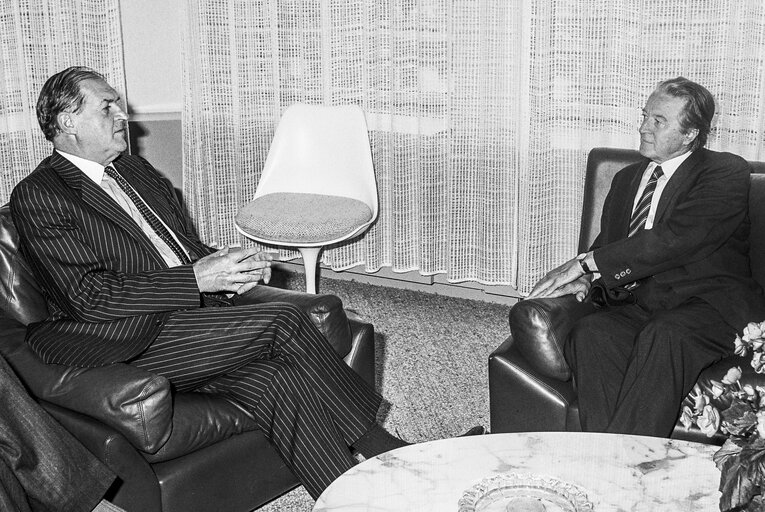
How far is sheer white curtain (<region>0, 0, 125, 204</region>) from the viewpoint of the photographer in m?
4.12

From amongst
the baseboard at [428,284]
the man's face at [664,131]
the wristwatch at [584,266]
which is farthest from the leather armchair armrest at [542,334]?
the baseboard at [428,284]

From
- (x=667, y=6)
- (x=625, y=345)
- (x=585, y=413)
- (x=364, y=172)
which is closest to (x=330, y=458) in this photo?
(x=585, y=413)

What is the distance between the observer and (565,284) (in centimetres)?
293

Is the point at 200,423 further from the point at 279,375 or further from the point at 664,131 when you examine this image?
the point at 664,131

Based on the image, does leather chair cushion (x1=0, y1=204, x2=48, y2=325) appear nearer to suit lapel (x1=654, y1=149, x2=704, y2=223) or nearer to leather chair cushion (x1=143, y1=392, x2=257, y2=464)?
leather chair cushion (x1=143, y1=392, x2=257, y2=464)

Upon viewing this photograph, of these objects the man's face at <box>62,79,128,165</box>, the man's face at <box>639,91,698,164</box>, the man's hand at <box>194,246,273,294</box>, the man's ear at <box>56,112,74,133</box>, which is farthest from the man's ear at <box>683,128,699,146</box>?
the man's ear at <box>56,112,74,133</box>

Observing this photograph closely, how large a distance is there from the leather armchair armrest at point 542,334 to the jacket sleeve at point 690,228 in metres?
0.23

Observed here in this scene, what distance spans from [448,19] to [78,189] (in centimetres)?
198

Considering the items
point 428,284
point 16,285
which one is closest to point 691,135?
point 428,284

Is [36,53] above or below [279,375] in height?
above

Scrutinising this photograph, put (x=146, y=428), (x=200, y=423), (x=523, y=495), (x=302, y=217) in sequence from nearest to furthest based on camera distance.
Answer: (x=523, y=495) → (x=146, y=428) → (x=200, y=423) → (x=302, y=217)

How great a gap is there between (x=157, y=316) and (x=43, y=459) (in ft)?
1.82

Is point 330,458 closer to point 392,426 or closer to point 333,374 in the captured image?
point 333,374

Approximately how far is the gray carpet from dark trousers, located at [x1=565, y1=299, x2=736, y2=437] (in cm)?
66
